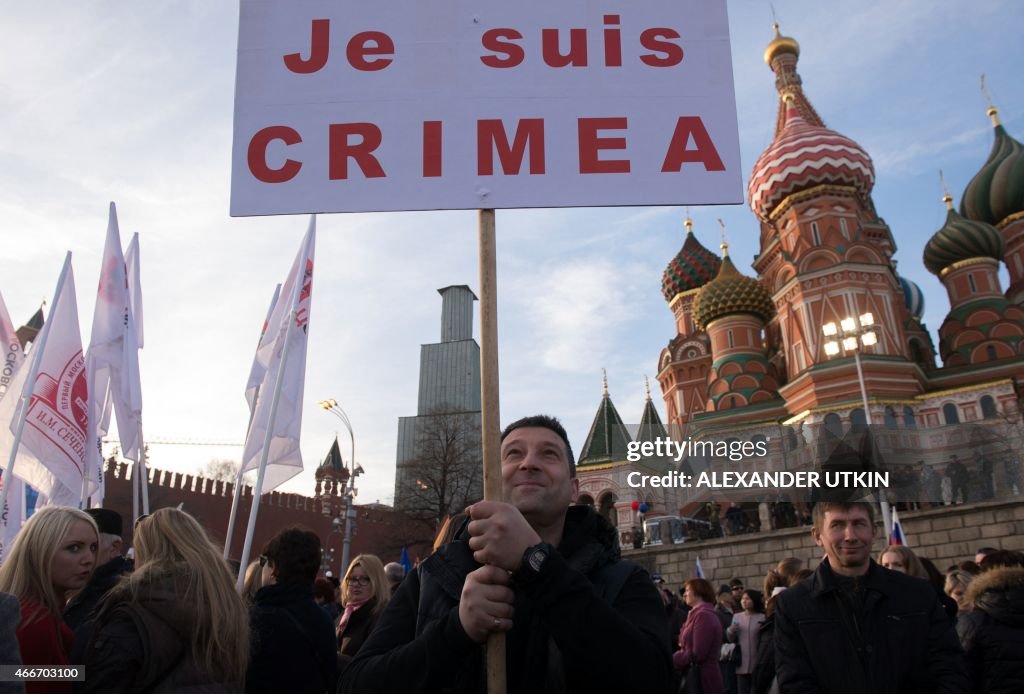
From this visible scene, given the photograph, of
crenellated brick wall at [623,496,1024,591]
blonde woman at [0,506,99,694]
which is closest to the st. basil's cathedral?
crenellated brick wall at [623,496,1024,591]

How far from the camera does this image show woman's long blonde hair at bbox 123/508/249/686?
98.5 inches

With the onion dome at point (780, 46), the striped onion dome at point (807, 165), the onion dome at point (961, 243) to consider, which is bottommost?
the onion dome at point (961, 243)

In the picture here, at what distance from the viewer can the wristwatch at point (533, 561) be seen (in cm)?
166

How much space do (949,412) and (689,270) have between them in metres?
18.4

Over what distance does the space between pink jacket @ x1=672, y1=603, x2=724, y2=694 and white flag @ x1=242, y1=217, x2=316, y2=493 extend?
4723mm

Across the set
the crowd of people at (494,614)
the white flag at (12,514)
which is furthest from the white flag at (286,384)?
the crowd of people at (494,614)

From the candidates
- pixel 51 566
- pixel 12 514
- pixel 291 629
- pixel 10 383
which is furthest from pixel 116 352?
pixel 51 566

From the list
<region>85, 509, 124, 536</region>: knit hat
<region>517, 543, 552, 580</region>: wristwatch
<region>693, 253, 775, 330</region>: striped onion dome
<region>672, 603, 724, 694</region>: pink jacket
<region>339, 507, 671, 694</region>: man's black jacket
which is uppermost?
<region>693, 253, 775, 330</region>: striped onion dome

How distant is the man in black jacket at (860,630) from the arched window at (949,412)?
29.6 metres

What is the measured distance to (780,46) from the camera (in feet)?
136

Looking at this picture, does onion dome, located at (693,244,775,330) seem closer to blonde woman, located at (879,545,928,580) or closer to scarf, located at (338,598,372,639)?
blonde woman, located at (879,545,928,580)

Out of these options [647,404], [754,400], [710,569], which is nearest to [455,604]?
[710,569]

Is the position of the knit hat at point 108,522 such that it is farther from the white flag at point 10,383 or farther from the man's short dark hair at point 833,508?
the white flag at point 10,383

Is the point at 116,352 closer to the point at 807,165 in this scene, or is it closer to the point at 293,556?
the point at 293,556
